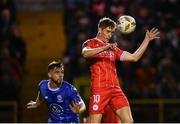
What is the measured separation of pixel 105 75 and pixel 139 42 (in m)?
5.18

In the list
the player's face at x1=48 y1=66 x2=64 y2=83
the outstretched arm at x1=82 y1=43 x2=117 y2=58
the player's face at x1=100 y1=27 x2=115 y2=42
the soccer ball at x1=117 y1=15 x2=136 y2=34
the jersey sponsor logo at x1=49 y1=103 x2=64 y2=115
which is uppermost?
the soccer ball at x1=117 y1=15 x2=136 y2=34

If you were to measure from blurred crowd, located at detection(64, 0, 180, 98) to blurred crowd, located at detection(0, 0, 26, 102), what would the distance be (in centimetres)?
105

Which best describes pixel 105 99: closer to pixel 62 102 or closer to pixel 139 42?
pixel 62 102

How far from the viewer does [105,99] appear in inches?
376

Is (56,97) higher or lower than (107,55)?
lower

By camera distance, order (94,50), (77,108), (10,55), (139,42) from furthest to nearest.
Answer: (139,42), (10,55), (94,50), (77,108)

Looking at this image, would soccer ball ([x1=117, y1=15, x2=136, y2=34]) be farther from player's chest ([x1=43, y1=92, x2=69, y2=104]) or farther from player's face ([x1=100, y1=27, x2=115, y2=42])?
player's chest ([x1=43, y1=92, x2=69, y2=104])

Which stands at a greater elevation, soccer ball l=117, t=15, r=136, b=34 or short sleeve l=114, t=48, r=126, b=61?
soccer ball l=117, t=15, r=136, b=34

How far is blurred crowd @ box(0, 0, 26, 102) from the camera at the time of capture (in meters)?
14.1

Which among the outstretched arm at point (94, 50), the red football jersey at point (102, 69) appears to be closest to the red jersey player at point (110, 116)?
the red football jersey at point (102, 69)

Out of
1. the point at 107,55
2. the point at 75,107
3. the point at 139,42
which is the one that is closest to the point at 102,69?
the point at 107,55

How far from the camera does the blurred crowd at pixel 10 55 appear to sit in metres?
14.1

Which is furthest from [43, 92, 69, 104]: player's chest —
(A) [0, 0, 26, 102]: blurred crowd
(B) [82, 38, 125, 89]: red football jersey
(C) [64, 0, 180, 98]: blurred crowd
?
(A) [0, 0, 26, 102]: blurred crowd

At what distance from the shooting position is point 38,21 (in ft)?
58.0
